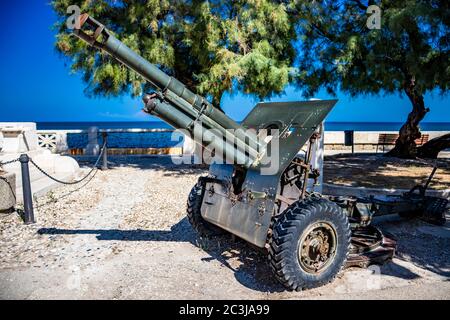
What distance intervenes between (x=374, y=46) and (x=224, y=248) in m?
6.43

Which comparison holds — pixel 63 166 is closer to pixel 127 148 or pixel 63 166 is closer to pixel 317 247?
pixel 127 148

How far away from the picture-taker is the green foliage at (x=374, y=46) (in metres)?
7.51

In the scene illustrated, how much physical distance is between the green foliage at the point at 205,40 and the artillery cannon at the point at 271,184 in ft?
17.5

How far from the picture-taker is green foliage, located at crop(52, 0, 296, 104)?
9.38 metres

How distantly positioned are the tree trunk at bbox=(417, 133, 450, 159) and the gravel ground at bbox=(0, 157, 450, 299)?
292 inches

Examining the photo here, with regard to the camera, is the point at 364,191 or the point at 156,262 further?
the point at 364,191

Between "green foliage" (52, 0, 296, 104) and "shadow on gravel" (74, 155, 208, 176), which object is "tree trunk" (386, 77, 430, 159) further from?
"shadow on gravel" (74, 155, 208, 176)

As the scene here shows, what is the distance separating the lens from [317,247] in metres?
3.46

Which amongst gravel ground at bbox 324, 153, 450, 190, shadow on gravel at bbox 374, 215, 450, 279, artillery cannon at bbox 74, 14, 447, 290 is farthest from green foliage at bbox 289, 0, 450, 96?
artillery cannon at bbox 74, 14, 447, 290

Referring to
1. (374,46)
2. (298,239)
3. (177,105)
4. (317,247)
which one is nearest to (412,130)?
(374,46)

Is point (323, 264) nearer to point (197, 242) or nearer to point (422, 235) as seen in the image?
point (197, 242)

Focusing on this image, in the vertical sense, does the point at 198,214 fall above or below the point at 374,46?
below

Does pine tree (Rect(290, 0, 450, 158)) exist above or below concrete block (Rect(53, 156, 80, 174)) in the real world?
above

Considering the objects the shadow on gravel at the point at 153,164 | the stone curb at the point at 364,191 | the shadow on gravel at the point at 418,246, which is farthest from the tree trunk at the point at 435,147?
the shadow on gravel at the point at 418,246
